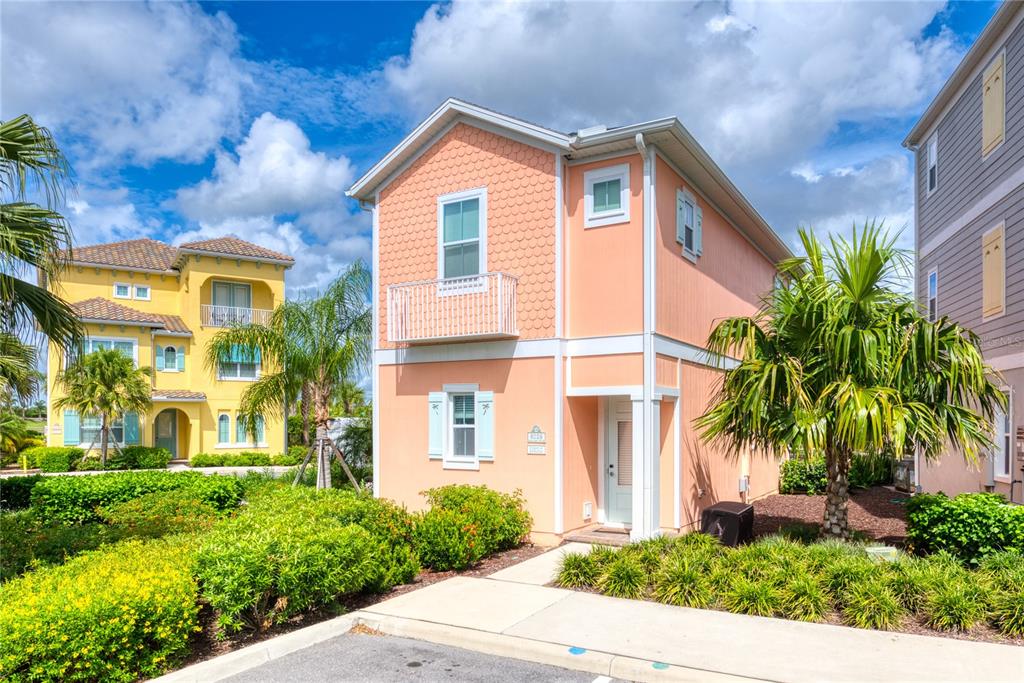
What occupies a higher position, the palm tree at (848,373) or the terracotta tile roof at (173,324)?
the terracotta tile roof at (173,324)

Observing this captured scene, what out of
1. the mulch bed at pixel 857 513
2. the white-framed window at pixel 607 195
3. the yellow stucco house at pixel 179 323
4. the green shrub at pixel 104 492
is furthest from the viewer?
the yellow stucco house at pixel 179 323

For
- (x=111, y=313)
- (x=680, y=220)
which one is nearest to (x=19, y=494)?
(x=680, y=220)

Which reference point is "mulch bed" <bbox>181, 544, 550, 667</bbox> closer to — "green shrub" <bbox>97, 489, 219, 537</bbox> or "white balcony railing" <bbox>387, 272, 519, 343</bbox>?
"green shrub" <bbox>97, 489, 219, 537</bbox>

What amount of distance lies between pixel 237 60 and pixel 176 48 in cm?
122

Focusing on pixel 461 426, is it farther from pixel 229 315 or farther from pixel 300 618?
pixel 229 315

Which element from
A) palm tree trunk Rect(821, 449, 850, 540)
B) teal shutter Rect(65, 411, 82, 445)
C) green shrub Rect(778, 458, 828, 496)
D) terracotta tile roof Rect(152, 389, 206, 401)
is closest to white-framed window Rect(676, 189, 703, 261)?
palm tree trunk Rect(821, 449, 850, 540)

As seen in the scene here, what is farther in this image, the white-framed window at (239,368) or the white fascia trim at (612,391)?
the white-framed window at (239,368)

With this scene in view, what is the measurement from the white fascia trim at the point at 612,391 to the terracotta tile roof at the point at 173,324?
1029 inches

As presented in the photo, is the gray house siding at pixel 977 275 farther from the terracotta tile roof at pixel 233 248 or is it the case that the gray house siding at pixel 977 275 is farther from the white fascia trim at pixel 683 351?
the terracotta tile roof at pixel 233 248

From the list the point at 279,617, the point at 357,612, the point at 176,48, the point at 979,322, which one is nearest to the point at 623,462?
the point at 357,612

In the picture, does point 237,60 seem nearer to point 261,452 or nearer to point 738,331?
point 738,331

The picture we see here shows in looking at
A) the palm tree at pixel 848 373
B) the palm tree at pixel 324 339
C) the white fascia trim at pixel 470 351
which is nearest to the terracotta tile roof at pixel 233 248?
the palm tree at pixel 324 339

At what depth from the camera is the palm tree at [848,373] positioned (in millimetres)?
9445

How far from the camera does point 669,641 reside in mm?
6680
